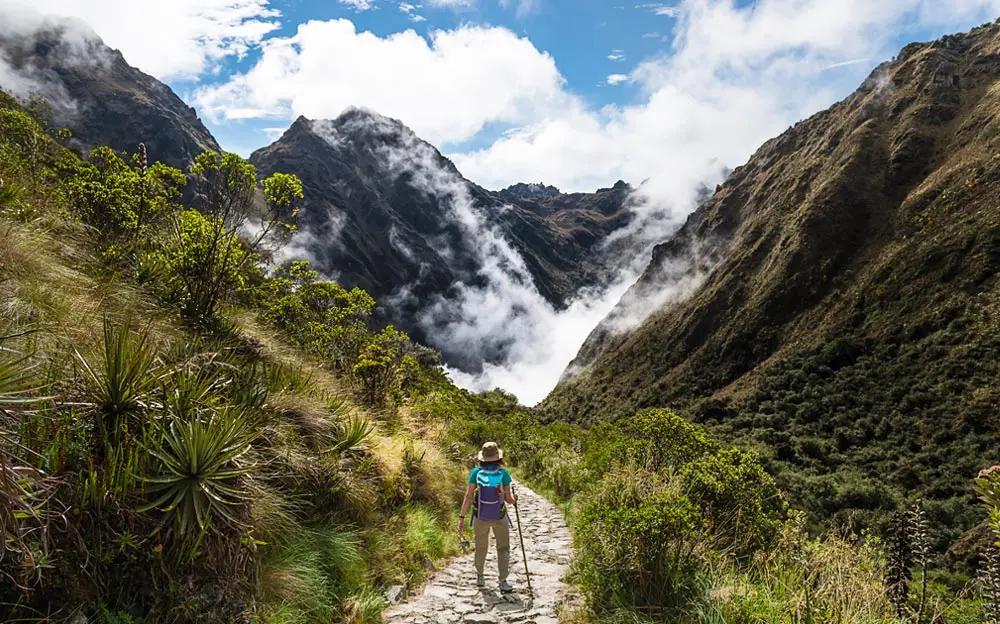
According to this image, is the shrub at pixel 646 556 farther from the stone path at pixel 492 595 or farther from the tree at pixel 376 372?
the tree at pixel 376 372

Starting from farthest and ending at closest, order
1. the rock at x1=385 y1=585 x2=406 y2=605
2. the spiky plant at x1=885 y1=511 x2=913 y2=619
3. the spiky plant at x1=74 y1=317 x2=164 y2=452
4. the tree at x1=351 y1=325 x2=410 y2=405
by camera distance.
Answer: the tree at x1=351 y1=325 x2=410 y2=405, the rock at x1=385 y1=585 x2=406 y2=605, the spiky plant at x1=885 y1=511 x2=913 y2=619, the spiky plant at x1=74 y1=317 x2=164 y2=452

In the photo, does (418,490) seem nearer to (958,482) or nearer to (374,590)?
(374,590)

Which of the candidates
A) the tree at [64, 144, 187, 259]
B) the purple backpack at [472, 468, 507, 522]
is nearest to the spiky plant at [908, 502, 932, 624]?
the purple backpack at [472, 468, 507, 522]

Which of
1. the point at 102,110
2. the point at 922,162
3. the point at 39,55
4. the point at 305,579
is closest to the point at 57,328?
the point at 305,579

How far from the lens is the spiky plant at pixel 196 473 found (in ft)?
11.5

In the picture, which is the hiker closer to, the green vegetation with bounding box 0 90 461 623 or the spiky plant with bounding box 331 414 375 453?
the green vegetation with bounding box 0 90 461 623

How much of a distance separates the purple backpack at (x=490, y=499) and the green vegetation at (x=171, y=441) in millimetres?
1239

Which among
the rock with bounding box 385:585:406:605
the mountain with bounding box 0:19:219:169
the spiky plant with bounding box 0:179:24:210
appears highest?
the mountain with bounding box 0:19:219:169

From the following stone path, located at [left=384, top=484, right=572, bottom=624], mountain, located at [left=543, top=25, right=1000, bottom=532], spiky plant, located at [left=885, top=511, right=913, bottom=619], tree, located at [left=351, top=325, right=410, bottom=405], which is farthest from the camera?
mountain, located at [left=543, top=25, right=1000, bottom=532]

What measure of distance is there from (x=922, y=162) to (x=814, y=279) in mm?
31205

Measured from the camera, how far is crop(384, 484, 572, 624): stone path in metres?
5.34

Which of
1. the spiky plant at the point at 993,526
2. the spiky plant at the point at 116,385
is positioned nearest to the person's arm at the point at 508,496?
the spiky plant at the point at 116,385

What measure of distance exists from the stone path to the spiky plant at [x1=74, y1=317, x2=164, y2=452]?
332 centimetres

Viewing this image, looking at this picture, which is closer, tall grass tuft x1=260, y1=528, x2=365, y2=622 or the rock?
tall grass tuft x1=260, y1=528, x2=365, y2=622
